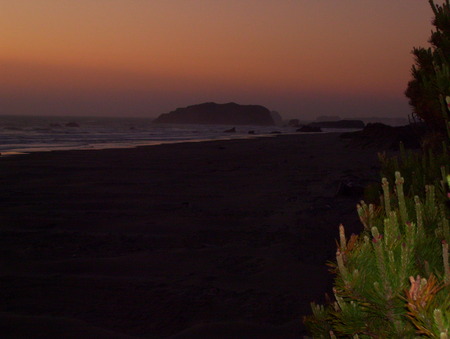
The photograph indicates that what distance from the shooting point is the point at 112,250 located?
6371mm

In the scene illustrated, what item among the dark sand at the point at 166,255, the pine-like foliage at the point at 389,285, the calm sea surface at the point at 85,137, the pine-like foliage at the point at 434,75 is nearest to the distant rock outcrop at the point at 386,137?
the dark sand at the point at 166,255

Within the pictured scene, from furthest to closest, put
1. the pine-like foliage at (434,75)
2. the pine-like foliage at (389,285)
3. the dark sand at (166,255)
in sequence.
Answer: the dark sand at (166,255) → the pine-like foliage at (434,75) → the pine-like foliage at (389,285)

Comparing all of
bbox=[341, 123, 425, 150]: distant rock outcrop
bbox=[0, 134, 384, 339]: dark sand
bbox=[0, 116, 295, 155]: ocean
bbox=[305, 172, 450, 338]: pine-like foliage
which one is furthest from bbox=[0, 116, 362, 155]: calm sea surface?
A: bbox=[305, 172, 450, 338]: pine-like foliage

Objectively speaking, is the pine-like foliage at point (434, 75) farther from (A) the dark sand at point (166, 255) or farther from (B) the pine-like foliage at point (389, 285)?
(A) the dark sand at point (166, 255)

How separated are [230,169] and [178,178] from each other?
2.53 m

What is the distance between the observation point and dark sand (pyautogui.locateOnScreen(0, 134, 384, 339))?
431 cm

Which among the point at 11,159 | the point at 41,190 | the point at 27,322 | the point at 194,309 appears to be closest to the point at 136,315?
the point at 194,309

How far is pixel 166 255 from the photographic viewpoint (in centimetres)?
618

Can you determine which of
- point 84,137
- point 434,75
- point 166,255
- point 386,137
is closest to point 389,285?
point 434,75

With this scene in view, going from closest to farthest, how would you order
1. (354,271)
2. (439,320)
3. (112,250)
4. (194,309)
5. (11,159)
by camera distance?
(439,320), (354,271), (194,309), (112,250), (11,159)

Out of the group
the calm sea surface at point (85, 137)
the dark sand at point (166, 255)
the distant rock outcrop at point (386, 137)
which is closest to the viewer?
the dark sand at point (166, 255)

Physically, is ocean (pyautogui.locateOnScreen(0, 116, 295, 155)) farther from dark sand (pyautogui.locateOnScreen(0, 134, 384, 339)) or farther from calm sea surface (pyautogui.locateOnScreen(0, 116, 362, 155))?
dark sand (pyautogui.locateOnScreen(0, 134, 384, 339))

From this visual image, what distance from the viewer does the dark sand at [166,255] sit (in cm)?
431

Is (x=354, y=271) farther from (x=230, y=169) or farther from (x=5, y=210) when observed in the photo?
(x=230, y=169)
